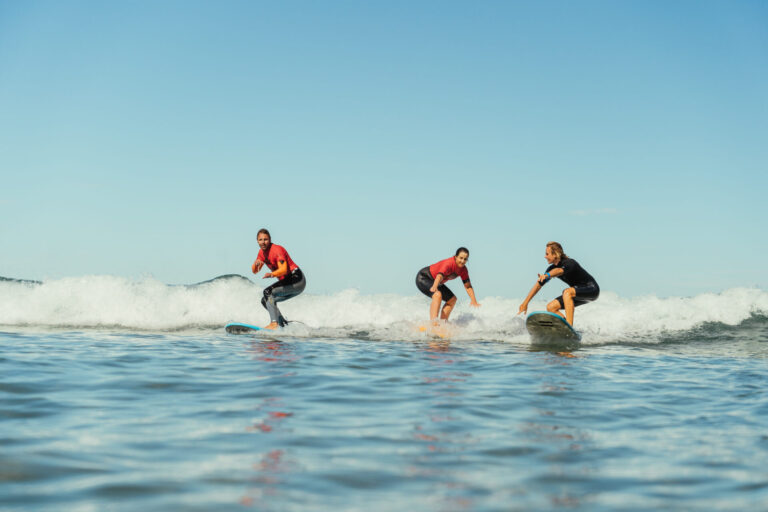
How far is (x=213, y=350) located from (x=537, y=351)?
572cm

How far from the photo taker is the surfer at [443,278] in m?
13.8

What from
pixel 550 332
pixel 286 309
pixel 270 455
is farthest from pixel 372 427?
pixel 286 309

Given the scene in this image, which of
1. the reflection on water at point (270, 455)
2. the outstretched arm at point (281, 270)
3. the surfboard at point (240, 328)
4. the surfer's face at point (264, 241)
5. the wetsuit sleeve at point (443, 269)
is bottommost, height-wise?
the reflection on water at point (270, 455)

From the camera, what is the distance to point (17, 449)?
13.6 ft

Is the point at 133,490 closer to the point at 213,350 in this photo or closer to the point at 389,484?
the point at 389,484

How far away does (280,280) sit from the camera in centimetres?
1383

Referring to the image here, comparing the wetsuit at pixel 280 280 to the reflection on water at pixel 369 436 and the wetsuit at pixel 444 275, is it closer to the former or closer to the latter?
the wetsuit at pixel 444 275

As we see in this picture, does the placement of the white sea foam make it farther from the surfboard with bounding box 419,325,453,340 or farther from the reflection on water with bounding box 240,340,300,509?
the reflection on water with bounding box 240,340,300,509

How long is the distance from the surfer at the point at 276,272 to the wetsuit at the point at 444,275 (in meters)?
2.81

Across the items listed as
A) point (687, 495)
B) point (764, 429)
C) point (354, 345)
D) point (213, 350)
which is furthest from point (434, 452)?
point (354, 345)

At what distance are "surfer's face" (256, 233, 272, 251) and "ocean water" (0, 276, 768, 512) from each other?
2270 millimetres

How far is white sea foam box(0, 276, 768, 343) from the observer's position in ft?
59.7

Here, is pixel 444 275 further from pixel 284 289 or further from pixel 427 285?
pixel 284 289

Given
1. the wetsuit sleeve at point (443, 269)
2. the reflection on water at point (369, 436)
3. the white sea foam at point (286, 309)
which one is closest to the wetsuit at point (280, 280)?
the white sea foam at point (286, 309)
